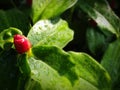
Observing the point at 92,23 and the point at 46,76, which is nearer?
the point at 46,76

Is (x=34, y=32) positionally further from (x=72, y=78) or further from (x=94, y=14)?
(x=94, y=14)

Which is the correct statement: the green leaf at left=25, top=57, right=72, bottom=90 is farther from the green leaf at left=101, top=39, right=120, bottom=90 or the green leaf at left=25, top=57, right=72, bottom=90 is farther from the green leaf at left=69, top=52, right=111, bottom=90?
the green leaf at left=101, top=39, right=120, bottom=90

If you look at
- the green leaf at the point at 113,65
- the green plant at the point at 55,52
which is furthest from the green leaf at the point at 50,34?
the green leaf at the point at 113,65

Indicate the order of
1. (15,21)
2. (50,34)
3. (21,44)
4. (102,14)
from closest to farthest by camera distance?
(21,44) → (50,34) → (15,21) → (102,14)

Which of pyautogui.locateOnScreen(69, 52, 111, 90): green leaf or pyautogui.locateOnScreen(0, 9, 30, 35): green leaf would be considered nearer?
pyautogui.locateOnScreen(69, 52, 111, 90): green leaf

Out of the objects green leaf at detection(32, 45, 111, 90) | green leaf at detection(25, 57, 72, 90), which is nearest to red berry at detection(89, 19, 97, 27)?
green leaf at detection(32, 45, 111, 90)

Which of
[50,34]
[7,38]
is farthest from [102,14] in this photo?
[7,38]

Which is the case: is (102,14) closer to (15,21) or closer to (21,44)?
(15,21)
